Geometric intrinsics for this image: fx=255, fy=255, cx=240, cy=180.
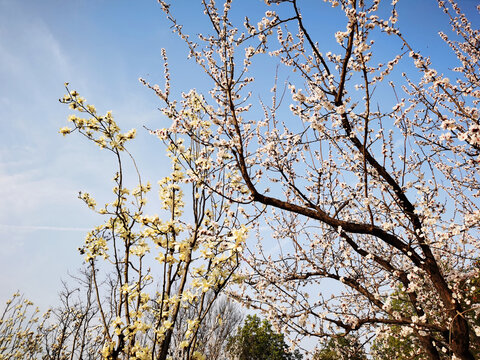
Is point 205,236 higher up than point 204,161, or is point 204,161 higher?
point 204,161

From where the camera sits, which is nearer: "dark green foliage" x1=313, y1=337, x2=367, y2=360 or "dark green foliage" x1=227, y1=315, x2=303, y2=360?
"dark green foliage" x1=313, y1=337, x2=367, y2=360

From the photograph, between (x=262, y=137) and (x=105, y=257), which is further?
(x=262, y=137)

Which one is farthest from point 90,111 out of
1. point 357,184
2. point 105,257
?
point 357,184

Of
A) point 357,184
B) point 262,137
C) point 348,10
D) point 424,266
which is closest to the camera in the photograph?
point 348,10

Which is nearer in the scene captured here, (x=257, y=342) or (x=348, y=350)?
(x=348, y=350)

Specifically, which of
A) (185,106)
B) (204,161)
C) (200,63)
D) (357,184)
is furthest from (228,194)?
(357,184)

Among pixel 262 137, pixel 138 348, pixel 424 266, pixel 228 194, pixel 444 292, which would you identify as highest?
pixel 262 137

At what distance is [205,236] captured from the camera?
230 cm

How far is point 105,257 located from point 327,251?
13.9ft

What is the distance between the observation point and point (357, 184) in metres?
4.18

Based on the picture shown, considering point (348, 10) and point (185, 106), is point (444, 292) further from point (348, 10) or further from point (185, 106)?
point (185, 106)

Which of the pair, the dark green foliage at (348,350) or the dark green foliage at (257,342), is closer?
the dark green foliage at (348,350)

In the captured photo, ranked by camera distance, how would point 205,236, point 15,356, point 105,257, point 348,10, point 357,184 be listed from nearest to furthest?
point 205,236 < point 105,257 < point 348,10 < point 357,184 < point 15,356

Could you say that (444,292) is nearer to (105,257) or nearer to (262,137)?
(262,137)
